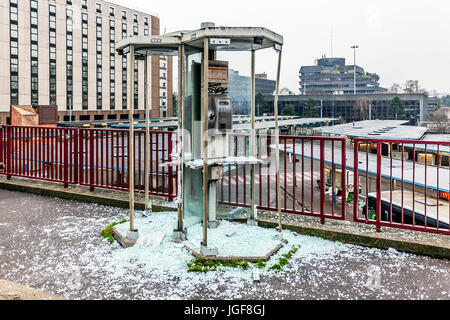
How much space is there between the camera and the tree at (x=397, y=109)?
82688 mm

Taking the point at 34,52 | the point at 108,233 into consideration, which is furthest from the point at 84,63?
the point at 108,233

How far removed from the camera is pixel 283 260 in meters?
3.69

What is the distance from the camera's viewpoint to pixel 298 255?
12.8 feet

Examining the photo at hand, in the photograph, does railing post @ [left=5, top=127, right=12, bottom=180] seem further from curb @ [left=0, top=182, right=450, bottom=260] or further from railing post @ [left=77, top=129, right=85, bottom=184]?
curb @ [left=0, top=182, right=450, bottom=260]

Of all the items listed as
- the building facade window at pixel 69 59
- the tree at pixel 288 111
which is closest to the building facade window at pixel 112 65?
the building facade window at pixel 69 59

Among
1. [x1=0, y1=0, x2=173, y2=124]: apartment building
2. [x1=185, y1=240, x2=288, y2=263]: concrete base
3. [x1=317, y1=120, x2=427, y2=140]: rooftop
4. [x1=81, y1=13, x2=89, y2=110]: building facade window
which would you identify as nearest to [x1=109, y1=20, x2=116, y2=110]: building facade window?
[x1=0, y1=0, x2=173, y2=124]: apartment building

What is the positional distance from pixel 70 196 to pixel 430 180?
16.0m

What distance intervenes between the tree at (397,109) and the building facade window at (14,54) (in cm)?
7110

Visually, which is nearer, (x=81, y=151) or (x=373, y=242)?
(x=373, y=242)

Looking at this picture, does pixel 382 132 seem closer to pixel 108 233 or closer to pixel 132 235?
pixel 108 233

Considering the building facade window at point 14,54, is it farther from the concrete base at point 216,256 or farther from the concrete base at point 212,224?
the concrete base at point 216,256

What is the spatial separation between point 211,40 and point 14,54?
5759 cm

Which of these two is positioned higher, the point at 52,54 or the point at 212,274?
the point at 52,54
